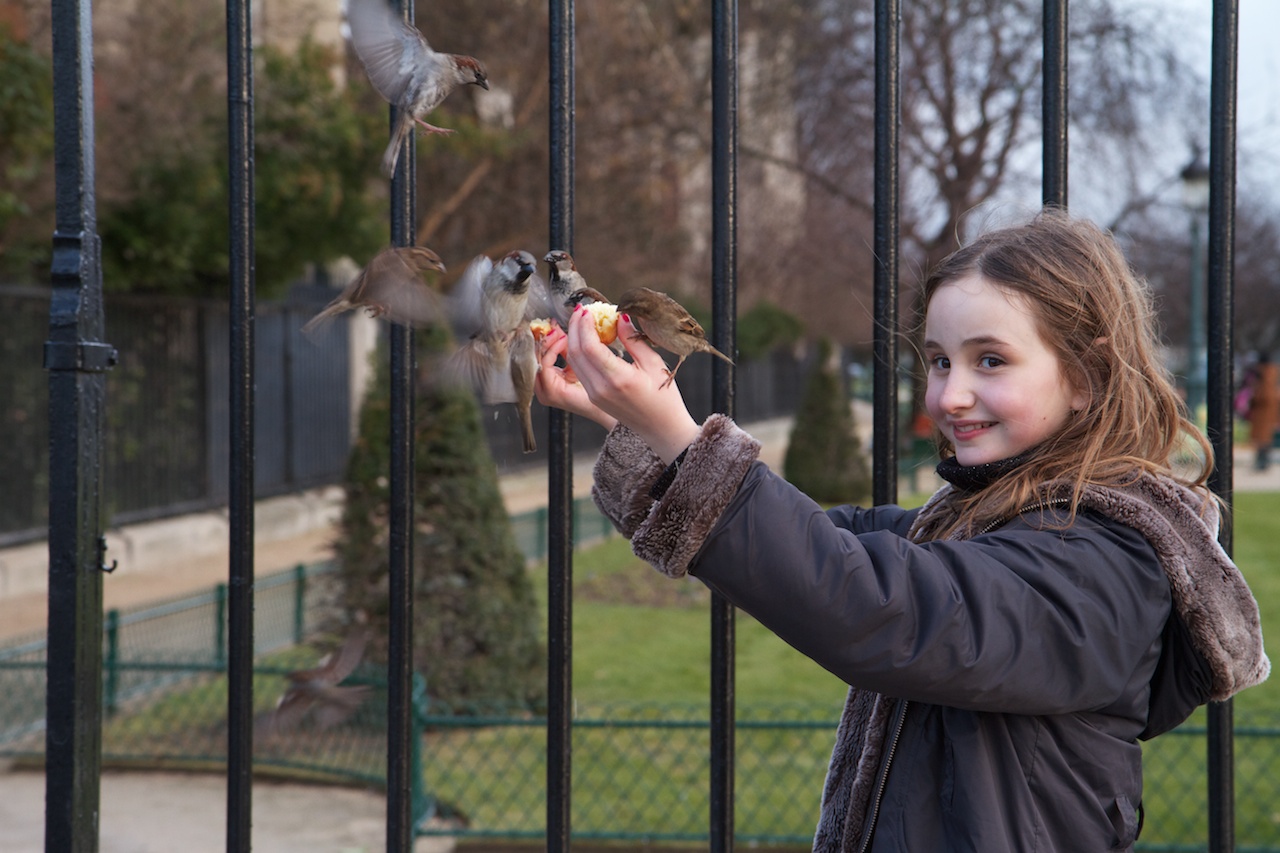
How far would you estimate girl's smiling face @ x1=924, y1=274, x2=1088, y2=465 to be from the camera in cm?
155

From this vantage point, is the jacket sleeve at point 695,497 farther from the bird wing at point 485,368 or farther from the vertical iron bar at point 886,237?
the vertical iron bar at point 886,237

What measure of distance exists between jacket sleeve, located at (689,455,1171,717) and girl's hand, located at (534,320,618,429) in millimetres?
333

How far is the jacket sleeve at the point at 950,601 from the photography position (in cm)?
130

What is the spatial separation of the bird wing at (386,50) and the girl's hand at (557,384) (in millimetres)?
343

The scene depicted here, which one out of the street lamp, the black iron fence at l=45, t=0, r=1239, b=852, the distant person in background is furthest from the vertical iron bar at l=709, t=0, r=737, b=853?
the distant person in background

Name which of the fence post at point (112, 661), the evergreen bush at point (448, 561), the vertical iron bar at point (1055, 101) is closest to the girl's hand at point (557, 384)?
the vertical iron bar at point (1055, 101)

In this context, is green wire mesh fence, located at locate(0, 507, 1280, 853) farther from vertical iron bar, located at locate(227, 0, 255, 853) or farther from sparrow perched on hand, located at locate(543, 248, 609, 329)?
sparrow perched on hand, located at locate(543, 248, 609, 329)

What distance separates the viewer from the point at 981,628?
1.34 m

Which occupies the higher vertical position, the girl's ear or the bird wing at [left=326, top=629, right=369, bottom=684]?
→ the girl's ear

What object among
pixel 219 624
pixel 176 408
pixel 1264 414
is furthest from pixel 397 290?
pixel 1264 414

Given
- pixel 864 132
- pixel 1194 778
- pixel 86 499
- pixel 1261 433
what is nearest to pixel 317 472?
pixel 864 132

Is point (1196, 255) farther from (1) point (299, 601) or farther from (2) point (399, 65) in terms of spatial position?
(2) point (399, 65)

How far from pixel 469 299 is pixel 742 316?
84.7ft

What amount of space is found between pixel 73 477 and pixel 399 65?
27.9 inches
